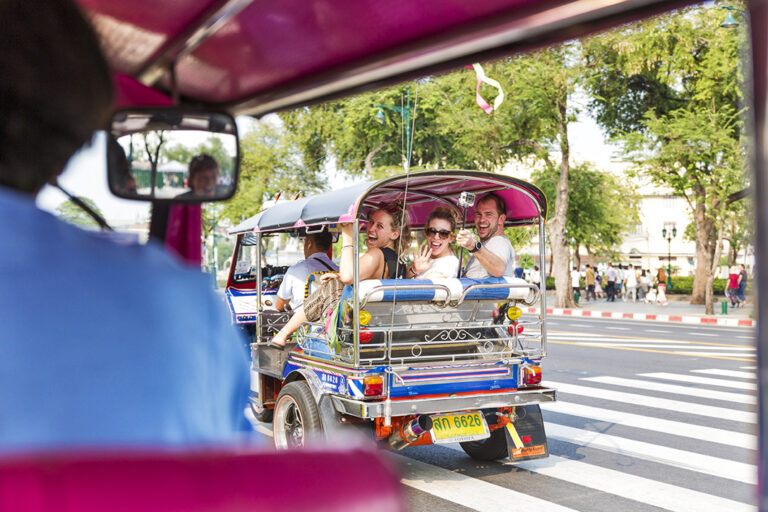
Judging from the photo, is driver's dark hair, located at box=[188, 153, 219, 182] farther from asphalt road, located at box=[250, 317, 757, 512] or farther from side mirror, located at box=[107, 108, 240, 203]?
asphalt road, located at box=[250, 317, 757, 512]

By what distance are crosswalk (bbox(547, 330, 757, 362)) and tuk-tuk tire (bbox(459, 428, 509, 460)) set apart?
347 inches

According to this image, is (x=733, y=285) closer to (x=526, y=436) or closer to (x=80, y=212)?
(x=526, y=436)

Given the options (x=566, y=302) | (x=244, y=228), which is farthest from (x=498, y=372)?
(x=566, y=302)

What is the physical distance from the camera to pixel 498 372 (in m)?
5.81

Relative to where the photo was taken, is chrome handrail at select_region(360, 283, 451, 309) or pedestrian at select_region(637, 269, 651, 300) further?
pedestrian at select_region(637, 269, 651, 300)

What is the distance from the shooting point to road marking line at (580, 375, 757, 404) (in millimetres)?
9633

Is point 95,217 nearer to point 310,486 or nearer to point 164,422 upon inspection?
point 164,422

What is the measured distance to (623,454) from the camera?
6789 mm

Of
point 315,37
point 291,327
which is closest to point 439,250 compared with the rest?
point 291,327

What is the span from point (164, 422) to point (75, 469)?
0.16m

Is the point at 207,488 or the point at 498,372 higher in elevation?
the point at 207,488

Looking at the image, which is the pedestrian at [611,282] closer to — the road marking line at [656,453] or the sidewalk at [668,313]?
the sidewalk at [668,313]

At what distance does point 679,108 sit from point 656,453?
700 inches

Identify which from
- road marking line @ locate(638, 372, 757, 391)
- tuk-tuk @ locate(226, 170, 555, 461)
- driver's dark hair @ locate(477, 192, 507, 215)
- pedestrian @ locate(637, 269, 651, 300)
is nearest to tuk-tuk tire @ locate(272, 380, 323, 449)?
tuk-tuk @ locate(226, 170, 555, 461)
